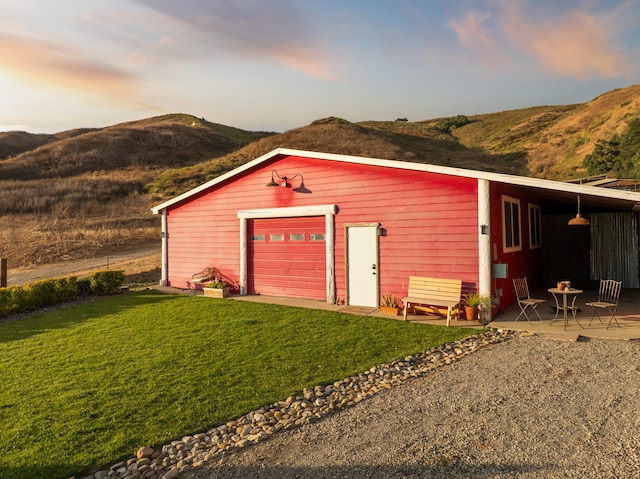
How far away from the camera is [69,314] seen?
11.0 m

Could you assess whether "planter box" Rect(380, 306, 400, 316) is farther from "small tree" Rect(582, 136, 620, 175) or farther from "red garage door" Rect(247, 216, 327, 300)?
"small tree" Rect(582, 136, 620, 175)

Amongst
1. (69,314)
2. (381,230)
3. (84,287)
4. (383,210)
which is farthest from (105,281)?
(383,210)

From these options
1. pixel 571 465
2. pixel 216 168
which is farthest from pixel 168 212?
pixel 216 168

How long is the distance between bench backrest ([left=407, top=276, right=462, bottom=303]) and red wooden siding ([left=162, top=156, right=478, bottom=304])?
0.68ft

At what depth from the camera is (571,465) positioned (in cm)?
358

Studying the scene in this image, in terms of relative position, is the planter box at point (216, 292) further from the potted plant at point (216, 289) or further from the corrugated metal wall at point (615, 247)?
the corrugated metal wall at point (615, 247)

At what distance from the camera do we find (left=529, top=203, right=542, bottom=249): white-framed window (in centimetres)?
1304

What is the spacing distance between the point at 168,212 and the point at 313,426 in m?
12.7

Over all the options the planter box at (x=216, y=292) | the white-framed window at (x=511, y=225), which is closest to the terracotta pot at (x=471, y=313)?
the white-framed window at (x=511, y=225)

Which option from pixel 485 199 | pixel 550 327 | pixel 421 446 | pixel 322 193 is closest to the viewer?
pixel 421 446

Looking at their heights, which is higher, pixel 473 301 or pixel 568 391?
pixel 473 301

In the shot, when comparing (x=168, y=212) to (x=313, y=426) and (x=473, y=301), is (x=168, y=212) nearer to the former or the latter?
(x=473, y=301)

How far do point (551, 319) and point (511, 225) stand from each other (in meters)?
2.91

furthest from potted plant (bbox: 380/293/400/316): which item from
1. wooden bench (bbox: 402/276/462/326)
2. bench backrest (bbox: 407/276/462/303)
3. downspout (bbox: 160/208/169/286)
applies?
downspout (bbox: 160/208/169/286)
